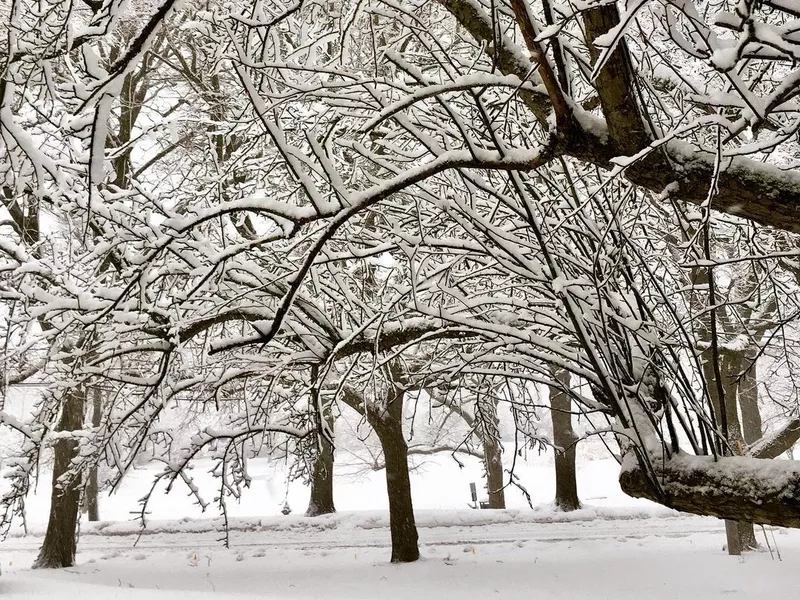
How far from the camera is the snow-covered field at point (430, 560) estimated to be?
736cm

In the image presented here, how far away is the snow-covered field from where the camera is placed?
290 inches

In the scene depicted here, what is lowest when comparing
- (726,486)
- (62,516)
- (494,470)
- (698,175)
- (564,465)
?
(62,516)

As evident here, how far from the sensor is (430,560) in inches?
366

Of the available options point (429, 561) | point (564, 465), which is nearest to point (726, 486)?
point (429, 561)

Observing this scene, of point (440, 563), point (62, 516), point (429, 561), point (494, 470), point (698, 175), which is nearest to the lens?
point (698, 175)

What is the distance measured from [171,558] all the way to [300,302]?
370 inches

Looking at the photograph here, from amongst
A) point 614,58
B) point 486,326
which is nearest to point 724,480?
point 486,326

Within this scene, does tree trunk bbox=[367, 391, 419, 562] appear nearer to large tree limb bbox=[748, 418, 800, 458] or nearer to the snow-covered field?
the snow-covered field

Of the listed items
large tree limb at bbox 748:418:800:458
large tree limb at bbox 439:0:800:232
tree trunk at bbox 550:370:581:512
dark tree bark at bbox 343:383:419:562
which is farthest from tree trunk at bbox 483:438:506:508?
large tree limb at bbox 439:0:800:232

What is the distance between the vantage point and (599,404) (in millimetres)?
3285

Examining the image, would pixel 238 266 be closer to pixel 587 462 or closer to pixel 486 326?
pixel 486 326

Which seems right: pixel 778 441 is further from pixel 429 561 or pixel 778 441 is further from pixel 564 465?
pixel 564 465

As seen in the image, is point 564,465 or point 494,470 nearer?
point 564,465

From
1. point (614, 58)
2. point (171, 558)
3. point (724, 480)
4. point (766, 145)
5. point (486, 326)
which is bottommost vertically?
point (171, 558)
